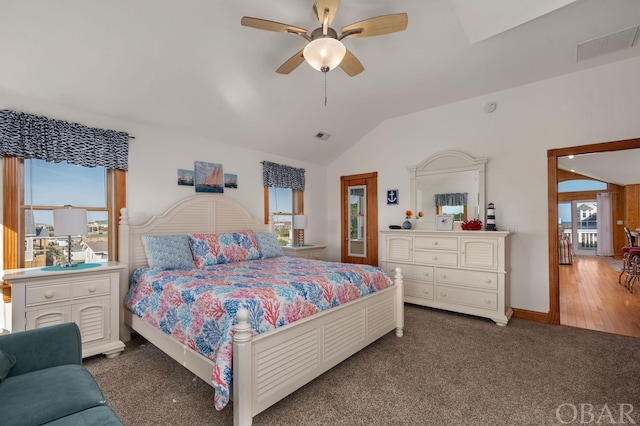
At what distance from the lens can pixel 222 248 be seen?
3.60 meters

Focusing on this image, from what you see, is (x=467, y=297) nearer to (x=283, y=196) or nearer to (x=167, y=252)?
(x=283, y=196)

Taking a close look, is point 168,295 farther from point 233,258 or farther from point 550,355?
point 550,355

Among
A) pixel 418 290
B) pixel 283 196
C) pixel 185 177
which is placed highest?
pixel 185 177

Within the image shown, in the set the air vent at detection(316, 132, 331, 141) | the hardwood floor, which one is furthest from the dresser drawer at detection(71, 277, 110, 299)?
the hardwood floor

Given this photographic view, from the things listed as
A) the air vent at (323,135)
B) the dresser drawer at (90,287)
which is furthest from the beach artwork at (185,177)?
the air vent at (323,135)

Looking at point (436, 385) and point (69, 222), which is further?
point (69, 222)

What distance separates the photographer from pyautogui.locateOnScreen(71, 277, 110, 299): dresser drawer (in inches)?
104

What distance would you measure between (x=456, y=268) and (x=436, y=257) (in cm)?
29

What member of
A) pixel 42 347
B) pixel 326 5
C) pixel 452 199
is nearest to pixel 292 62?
pixel 326 5

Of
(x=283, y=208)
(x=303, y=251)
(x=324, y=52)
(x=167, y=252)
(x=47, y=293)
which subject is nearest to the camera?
(x=324, y=52)

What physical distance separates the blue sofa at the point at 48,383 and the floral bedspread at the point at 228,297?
618 millimetres

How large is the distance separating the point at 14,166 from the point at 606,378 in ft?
17.5

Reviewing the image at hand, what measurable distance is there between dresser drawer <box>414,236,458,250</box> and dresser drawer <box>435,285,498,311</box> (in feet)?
1.74

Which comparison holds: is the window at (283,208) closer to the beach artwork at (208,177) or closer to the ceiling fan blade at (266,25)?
the beach artwork at (208,177)
